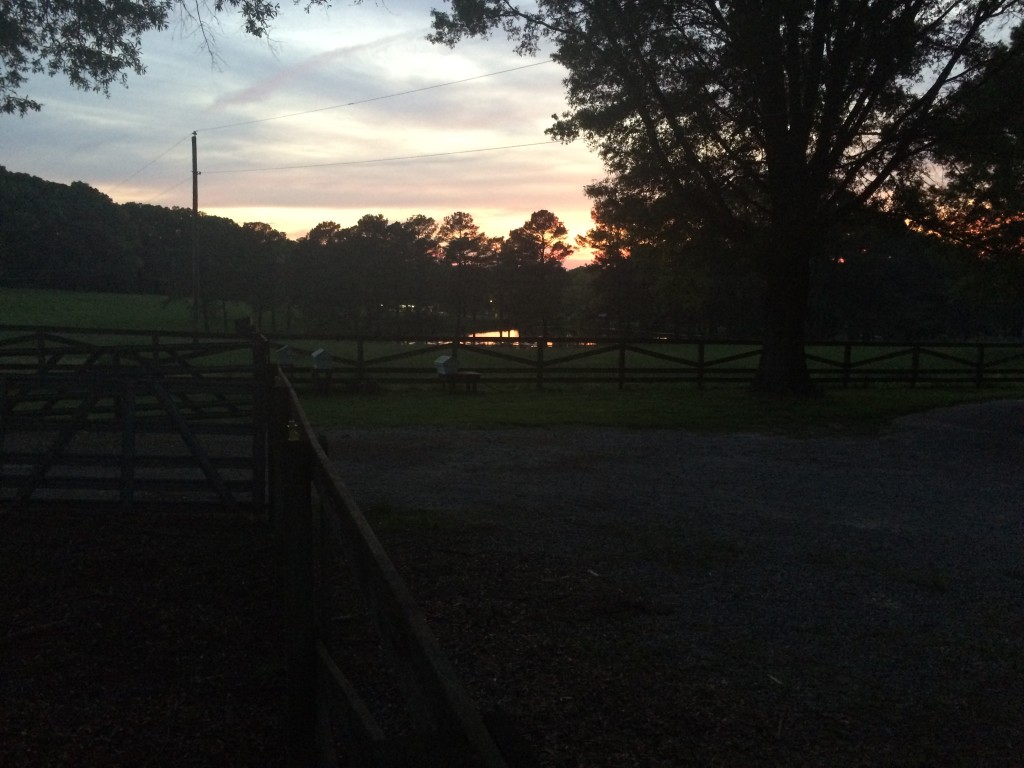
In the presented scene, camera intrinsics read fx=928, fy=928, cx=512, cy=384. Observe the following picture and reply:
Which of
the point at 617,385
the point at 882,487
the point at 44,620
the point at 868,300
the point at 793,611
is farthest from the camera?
the point at 868,300

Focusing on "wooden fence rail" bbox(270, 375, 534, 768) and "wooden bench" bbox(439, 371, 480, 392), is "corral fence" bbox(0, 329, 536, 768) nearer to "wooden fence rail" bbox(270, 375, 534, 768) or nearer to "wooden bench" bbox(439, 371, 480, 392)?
"wooden fence rail" bbox(270, 375, 534, 768)

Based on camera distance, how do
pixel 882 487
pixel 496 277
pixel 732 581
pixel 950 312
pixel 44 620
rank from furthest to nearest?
pixel 496 277, pixel 950 312, pixel 882 487, pixel 732 581, pixel 44 620

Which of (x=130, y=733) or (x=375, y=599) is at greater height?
(x=375, y=599)

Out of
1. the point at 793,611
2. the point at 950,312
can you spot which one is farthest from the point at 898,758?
the point at 950,312

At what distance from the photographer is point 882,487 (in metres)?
11.3

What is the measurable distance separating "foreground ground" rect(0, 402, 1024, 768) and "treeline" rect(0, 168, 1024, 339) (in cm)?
2471

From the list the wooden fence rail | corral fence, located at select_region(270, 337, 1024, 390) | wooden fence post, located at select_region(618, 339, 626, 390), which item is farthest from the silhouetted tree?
the wooden fence rail

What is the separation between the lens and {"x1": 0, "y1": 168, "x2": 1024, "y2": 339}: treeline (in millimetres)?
54531

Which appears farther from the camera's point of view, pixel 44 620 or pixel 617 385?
pixel 617 385

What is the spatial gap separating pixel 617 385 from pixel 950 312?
213 feet

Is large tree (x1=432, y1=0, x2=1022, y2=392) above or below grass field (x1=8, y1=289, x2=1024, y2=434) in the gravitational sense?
above

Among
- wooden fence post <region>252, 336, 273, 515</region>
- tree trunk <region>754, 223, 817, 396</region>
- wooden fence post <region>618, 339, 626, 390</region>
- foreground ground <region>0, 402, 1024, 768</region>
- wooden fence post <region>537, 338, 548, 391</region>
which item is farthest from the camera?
wooden fence post <region>618, 339, 626, 390</region>

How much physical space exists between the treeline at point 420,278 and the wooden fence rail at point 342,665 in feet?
98.8

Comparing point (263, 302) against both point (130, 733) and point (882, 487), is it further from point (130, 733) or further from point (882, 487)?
point (130, 733)
